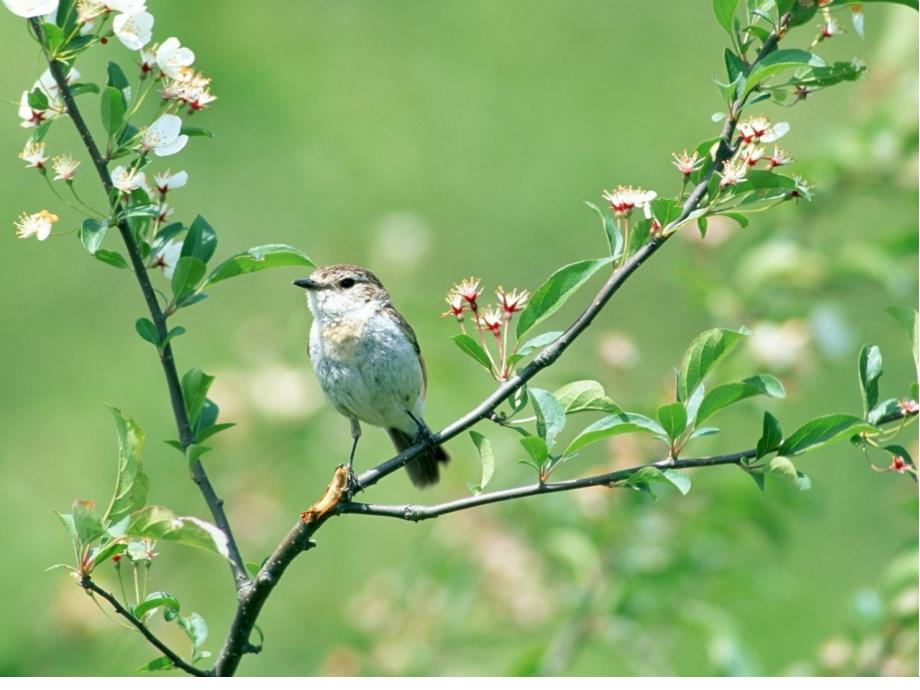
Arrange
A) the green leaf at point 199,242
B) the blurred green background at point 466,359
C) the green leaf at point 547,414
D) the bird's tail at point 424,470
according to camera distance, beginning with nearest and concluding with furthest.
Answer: the green leaf at point 547,414, the green leaf at point 199,242, the blurred green background at point 466,359, the bird's tail at point 424,470

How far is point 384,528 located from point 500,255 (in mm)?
2567

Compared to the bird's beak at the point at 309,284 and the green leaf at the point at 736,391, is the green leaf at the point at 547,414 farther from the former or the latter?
the bird's beak at the point at 309,284

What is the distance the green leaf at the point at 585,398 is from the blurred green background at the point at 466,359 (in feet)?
3.06

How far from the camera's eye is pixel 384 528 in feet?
21.6

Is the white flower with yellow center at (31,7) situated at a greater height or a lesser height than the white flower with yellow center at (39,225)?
greater

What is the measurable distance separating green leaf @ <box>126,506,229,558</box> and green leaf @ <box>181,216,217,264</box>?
503 millimetres

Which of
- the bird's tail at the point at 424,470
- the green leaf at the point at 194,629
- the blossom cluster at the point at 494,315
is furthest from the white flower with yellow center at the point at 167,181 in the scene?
the bird's tail at the point at 424,470

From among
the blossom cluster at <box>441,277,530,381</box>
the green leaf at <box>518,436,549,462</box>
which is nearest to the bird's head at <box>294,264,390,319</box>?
the blossom cluster at <box>441,277,530,381</box>

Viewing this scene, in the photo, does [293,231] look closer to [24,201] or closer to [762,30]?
[24,201]

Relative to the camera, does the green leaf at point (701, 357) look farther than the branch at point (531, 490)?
Yes

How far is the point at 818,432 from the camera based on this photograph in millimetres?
2014

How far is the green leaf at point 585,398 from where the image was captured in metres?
2.06

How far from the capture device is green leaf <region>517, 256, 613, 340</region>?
2080 mm

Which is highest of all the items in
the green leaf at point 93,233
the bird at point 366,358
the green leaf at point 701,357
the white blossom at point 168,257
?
the bird at point 366,358
